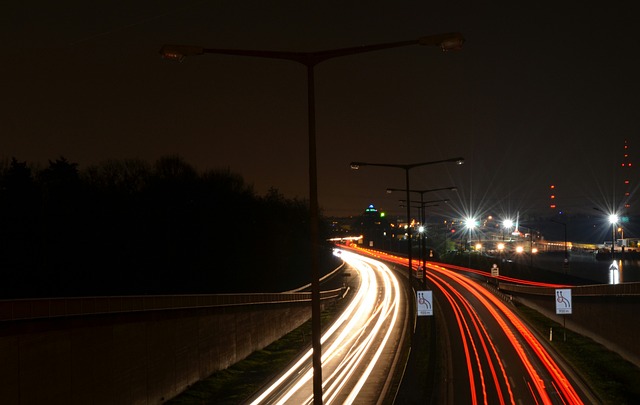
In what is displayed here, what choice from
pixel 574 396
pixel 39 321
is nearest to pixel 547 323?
pixel 574 396

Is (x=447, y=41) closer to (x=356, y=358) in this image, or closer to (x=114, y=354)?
(x=114, y=354)

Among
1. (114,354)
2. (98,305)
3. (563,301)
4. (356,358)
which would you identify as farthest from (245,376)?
(563,301)

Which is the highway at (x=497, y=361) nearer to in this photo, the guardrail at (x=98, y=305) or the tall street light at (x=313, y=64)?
the guardrail at (x=98, y=305)

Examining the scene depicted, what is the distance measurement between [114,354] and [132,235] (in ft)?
113

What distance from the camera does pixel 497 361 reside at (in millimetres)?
41812

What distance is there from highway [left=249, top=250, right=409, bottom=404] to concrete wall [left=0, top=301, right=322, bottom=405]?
3984mm

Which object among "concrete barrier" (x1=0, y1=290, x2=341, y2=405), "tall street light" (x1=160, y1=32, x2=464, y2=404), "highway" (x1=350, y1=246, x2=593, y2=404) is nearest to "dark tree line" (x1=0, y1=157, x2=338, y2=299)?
"concrete barrier" (x1=0, y1=290, x2=341, y2=405)

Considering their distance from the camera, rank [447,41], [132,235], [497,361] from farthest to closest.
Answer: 1. [132,235]
2. [497,361]
3. [447,41]

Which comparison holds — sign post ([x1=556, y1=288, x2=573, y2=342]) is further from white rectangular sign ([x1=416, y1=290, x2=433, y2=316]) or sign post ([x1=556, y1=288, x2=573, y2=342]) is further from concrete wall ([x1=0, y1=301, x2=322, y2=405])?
concrete wall ([x1=0, y1=301, x2=322, y2=405])

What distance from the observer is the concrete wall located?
19.8 m

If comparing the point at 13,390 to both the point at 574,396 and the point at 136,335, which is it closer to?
the point at 136,335

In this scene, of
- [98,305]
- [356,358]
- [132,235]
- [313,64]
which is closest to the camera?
[313,64]

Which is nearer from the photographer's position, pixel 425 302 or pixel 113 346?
pixel 113 346

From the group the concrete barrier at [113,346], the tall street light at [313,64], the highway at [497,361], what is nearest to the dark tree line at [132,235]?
the concrete barrier at [113,346]
